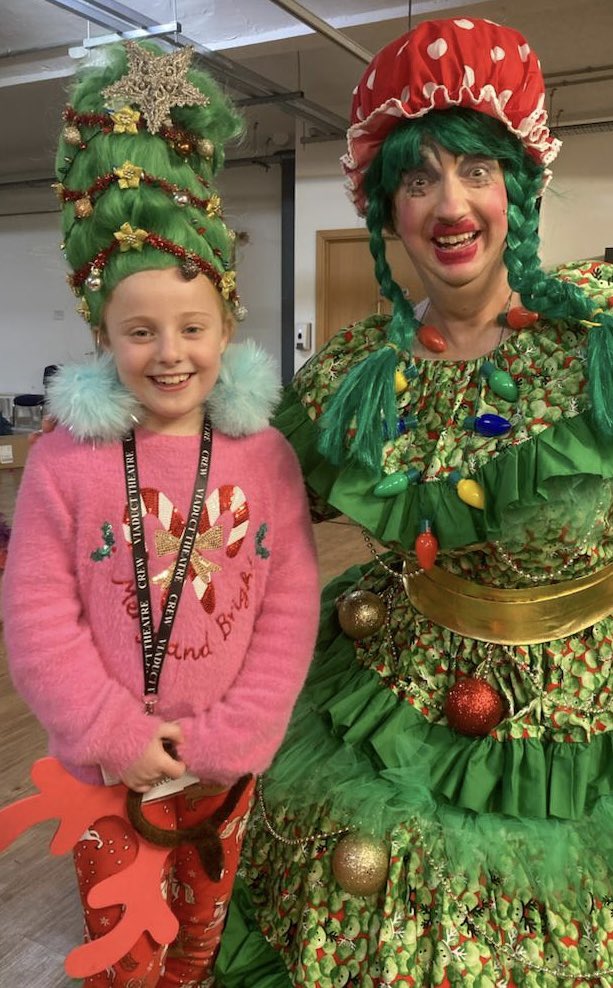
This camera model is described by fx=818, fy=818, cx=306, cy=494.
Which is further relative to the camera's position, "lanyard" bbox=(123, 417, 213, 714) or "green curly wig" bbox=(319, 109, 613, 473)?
"green curly wig" bbox=(319, 109, 613, 473)

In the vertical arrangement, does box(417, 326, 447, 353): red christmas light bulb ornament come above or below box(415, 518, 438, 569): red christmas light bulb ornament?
above

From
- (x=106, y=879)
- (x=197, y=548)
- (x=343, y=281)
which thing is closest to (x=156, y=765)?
(x=106, y=879)

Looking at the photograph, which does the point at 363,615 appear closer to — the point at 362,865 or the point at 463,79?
the point at 362,865

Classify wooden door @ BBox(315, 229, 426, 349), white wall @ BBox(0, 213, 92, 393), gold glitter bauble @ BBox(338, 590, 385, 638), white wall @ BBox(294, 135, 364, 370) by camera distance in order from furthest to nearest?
white wall @ BBox(0, 213, 92, 393)
wooden door @ BBox(315, 229, 426, 349)
white wall @ BBox(294, 135, 364, 370)
gold glitter bauble @ BBox(338, 590, 385, 638)

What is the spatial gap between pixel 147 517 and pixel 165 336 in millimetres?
224

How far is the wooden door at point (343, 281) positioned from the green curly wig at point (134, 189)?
5.46m

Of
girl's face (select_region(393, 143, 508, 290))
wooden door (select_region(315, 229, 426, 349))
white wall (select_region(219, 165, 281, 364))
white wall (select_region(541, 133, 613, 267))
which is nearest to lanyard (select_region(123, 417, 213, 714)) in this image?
girl's face (select_region(393, 143, 508, 290))

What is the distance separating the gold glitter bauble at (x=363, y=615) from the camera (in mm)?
1391

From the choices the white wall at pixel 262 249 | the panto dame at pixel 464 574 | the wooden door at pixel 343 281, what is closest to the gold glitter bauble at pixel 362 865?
the panto dame at pixel 464 574

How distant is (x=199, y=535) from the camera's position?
1042 mm

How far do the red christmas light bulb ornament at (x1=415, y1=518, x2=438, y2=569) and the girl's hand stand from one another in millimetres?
411

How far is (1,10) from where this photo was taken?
4.12 metres

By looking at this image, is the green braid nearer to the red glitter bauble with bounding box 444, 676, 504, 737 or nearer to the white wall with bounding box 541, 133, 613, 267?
the red glitter bauble with bounding box 444, 676, 504, 737

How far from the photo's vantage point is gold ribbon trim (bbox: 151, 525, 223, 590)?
102cm
